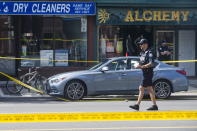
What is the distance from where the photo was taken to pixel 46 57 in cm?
2158

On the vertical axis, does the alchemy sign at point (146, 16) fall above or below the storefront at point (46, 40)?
above

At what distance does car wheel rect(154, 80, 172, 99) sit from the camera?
1541cm

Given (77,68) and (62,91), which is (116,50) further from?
(62,91)

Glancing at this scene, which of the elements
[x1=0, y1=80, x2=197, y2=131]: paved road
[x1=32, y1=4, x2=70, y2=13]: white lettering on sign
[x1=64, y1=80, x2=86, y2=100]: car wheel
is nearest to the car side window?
[x1=0, y1=80, x2=197, y2=131]: paved road

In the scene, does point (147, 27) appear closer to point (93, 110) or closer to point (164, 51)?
point (164, 51)

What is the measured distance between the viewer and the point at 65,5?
20969 mm

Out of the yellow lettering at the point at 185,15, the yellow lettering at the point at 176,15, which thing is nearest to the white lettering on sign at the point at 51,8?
the yellow lettering at the point at 176,15

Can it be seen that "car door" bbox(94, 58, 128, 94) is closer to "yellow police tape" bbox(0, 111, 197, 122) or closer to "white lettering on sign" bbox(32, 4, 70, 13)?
"yellow police tape" bbox(0, 111, 197, 122)

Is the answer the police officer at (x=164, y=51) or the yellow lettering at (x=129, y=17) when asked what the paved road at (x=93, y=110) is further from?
the yellow lettering at (x=129, y=17)

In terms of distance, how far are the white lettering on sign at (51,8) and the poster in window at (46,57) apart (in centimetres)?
189

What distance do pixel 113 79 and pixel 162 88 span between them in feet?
5.41

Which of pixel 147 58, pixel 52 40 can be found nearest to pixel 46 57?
pixel 52 40

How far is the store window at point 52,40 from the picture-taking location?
70.3 feet

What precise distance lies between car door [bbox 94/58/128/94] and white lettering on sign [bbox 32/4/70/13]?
6.44 meters
